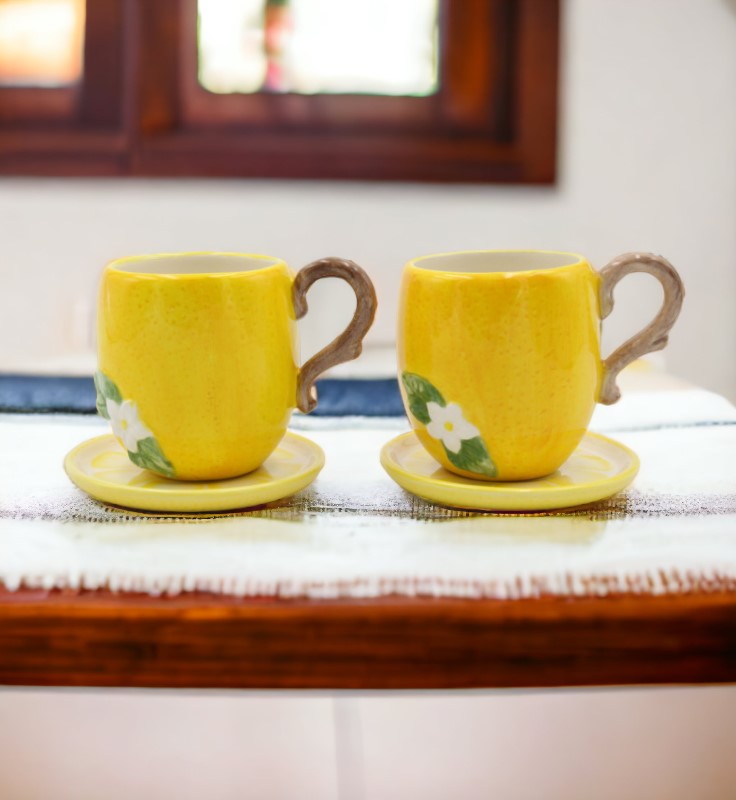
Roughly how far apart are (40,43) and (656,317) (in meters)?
1.29

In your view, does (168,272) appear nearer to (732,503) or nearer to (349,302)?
(732,503)

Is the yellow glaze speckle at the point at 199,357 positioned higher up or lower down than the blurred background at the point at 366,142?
lower down

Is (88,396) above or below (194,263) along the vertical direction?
below

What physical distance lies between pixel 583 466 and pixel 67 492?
0.28 m

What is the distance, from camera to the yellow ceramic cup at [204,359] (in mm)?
429

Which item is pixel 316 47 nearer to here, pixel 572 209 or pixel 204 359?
pixel 572 209

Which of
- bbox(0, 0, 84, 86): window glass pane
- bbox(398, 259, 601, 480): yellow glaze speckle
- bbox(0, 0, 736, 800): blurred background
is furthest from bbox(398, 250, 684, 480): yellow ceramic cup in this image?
bbox(0, 0, 84, 86): window glass pane

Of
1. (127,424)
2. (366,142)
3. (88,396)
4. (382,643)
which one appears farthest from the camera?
(366,142)

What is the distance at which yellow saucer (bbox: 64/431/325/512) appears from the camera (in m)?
0.44

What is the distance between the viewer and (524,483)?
0.46 meters

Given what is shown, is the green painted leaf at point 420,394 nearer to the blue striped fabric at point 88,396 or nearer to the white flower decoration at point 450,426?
the white flower decoration at point 450,426

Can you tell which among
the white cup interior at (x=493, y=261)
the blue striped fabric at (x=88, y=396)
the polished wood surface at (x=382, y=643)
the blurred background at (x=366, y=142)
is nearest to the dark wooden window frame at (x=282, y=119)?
the blurred background at (x=366, y=142)

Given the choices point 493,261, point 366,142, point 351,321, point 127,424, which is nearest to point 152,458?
point 127,424

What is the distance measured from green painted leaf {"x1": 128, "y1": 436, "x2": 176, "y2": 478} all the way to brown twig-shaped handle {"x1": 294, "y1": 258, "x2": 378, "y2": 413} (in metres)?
0.08
